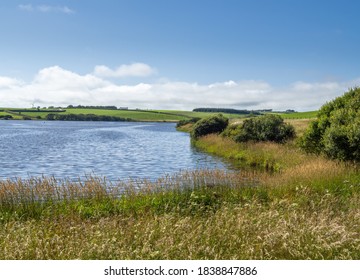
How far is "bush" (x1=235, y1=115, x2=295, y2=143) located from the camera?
4275cm

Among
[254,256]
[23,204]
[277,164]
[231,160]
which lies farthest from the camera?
[231,160]

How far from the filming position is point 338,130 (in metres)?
22.2

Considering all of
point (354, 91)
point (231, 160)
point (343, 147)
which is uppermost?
point (354, 91)

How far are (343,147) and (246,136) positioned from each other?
76.4 feet

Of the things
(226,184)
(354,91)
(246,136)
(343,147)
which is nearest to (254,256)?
(226,184)

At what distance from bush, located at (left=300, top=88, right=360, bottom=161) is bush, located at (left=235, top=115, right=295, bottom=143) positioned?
15.1 m

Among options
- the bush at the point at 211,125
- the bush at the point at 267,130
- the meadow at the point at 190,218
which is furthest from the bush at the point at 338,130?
the bush at the point at 211,125

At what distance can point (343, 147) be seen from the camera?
22.2 meters

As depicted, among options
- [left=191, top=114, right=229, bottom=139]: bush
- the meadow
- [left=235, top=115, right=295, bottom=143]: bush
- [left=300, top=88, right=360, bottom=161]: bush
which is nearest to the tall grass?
the meadow

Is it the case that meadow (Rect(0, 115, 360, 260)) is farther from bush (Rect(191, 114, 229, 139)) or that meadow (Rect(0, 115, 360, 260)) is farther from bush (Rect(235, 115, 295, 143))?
bush (Rect(191, 114, 229, 139))

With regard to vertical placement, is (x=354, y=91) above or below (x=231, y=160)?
above

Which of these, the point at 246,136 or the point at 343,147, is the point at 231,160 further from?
the point at 343,147

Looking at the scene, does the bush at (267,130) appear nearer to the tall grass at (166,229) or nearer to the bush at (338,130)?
the bush at (338,130)

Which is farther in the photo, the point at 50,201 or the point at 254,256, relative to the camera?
the point at 50,201
